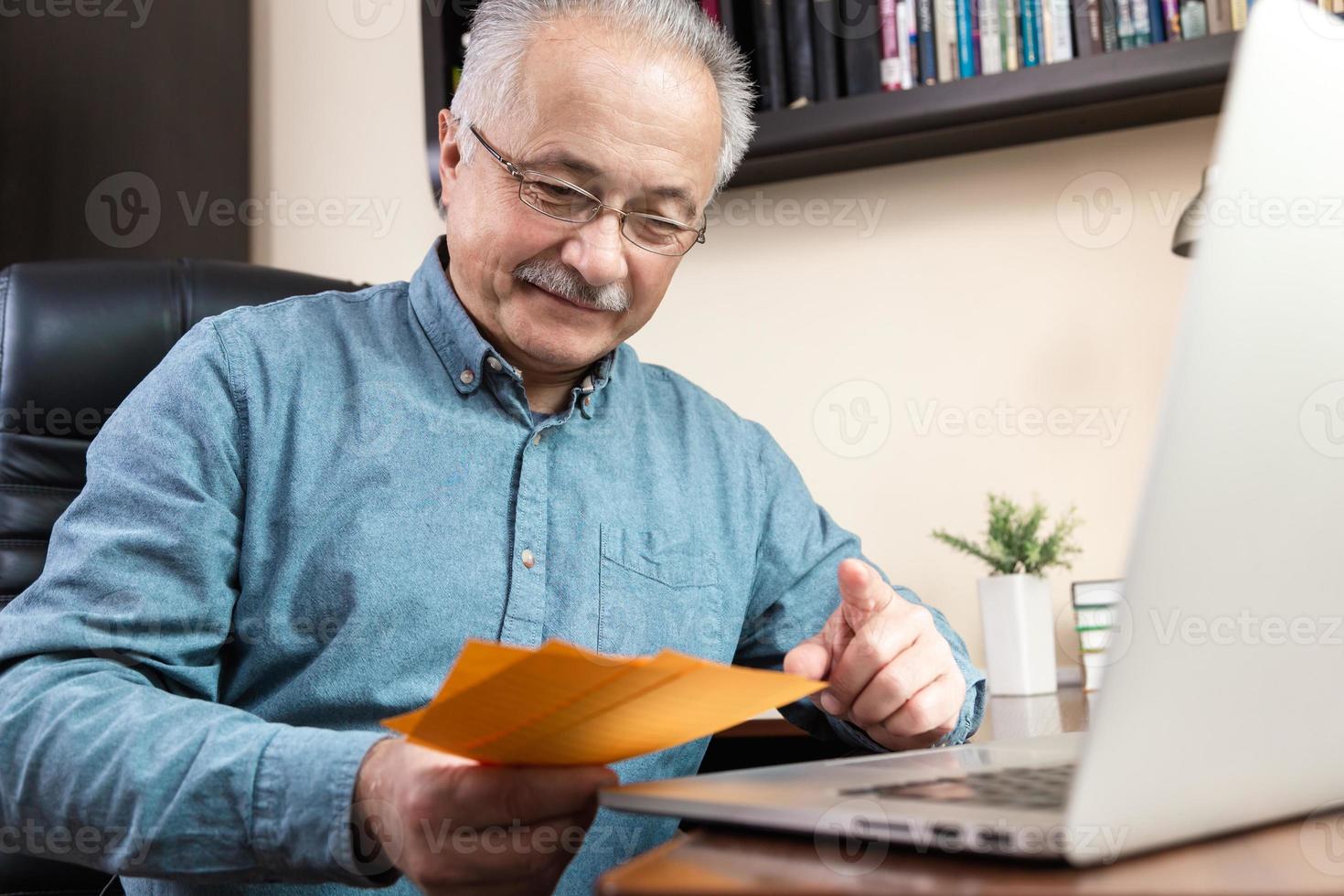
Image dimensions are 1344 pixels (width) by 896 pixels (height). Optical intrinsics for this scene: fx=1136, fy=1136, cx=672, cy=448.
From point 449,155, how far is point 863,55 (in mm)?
798

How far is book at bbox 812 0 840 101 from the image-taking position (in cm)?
171

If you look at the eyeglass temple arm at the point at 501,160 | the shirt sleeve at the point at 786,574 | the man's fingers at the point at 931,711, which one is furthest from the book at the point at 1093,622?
the eyeglass temple arm at the point at 501,160

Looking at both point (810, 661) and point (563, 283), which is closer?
point (810, 661)

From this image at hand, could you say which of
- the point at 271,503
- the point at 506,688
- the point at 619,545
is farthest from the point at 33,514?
the point at 506,688

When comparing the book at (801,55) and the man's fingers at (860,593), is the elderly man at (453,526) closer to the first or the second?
the man's fingers at (860,593)

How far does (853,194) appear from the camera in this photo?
72.6 inches

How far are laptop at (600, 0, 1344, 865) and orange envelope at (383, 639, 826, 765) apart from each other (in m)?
0.04

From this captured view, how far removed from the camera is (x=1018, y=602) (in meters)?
1.49

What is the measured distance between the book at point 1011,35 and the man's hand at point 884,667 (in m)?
1.08

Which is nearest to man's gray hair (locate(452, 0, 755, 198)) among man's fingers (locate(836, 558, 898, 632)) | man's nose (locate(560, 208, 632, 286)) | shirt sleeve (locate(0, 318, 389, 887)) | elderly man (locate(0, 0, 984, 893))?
elderly man (locate(0, 0, 984, 893))

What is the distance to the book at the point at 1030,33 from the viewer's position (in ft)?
5.28

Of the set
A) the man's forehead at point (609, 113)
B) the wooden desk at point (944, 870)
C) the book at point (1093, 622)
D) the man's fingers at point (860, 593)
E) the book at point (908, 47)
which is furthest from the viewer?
the book at point (908, 47)

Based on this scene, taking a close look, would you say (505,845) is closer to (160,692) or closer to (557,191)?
(160,692)

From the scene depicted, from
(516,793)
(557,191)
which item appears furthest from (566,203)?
(516,793)
